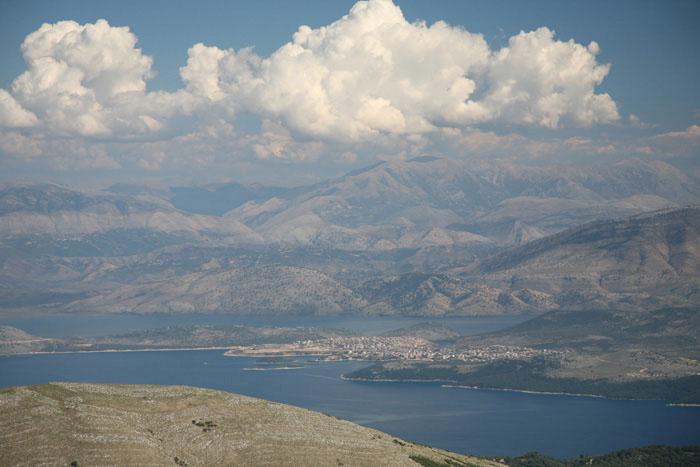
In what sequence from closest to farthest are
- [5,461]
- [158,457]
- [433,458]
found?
[5,461]
[158,457]
[433,458]

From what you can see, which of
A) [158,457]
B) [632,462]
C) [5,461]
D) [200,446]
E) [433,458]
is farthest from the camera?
[632,462]

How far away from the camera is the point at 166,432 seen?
84.2 metres

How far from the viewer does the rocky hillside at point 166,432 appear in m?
74.2

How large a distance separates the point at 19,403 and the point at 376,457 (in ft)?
119

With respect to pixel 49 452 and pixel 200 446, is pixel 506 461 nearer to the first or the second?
pixel 200 446

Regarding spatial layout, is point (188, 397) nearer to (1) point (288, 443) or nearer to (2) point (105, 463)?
(1) point (288, 443)

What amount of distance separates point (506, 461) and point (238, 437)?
285 ft

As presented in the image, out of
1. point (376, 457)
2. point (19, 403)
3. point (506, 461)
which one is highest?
point (19, 403)

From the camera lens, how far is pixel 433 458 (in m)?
104

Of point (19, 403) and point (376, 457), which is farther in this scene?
point (376, 457)

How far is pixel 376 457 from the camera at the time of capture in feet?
291

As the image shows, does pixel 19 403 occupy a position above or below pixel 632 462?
above

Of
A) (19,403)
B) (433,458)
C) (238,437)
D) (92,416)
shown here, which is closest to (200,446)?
(238,437)

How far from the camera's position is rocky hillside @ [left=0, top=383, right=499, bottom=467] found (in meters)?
74.2
